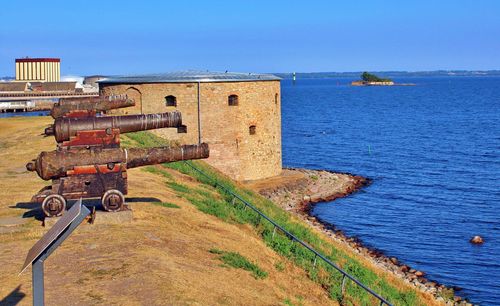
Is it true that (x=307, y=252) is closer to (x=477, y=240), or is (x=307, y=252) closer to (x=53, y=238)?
(x=53, y=238)

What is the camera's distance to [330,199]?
105ft

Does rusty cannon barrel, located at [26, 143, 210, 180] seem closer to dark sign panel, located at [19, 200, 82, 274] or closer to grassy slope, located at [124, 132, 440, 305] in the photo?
grassy slope, located at [124, 132, 440, 305]

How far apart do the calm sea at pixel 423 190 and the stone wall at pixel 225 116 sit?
364 cm

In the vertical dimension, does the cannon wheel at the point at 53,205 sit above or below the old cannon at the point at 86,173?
below

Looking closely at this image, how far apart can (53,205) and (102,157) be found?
1052 millimetres

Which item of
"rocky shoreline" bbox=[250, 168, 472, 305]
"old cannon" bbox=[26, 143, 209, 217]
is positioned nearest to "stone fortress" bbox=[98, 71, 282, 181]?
"rocky shoreline" bbox=[250, 168, 472, 305]

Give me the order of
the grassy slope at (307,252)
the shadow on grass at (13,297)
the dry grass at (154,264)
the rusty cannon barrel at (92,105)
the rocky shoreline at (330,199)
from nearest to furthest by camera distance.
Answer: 1. the shadow on grass at (13,297)
2. the dry grass at (154,264)
3. the grassy slope at (307,252)
4. the rusty cannon barrel at (92,105)
5. the rocky shoreline at (330,199)

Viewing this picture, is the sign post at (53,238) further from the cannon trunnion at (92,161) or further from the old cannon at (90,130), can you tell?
the old cannon at (90,130)

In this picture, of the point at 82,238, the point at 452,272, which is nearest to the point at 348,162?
→ the point at 452,272

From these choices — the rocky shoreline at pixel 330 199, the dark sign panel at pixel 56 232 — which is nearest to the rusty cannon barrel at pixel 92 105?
the rocky shoreline at pixel 330 199

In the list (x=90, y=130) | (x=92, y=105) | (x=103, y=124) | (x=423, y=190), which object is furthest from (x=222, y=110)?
(x=90, y=130)

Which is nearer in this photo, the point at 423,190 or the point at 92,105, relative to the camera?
the point at 92,105

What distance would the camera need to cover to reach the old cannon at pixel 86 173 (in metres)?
12.3

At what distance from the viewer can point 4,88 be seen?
76.2m
